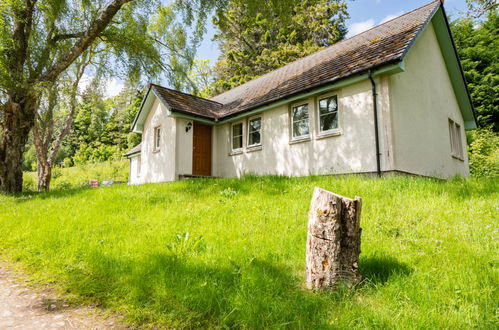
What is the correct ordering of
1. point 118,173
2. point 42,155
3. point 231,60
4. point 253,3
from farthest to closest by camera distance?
point 231,60 → point 118,173 → point 42,155 → point 253,3

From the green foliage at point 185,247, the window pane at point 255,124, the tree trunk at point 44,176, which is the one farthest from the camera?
the tree trunk at point 44,176

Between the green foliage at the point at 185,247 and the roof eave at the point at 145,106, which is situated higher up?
the roof eave at the point at 145,106

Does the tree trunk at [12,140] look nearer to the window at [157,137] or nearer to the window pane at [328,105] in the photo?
the window at [157,137]

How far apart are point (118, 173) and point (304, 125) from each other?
23839 millimetres

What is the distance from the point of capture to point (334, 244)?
2.94 meters

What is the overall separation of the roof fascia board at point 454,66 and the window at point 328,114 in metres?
5.87

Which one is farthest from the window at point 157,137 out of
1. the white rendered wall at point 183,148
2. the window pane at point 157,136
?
the white rendered wall at point 183,148

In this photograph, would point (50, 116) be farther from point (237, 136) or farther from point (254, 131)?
point (254, 131)

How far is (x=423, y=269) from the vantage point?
3.12 m

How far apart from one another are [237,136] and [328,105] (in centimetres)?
497

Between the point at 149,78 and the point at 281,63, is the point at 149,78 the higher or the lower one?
the lower one

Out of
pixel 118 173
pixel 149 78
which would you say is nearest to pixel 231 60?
pixel 118 173

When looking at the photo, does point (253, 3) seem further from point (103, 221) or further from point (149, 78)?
point (103, 221)

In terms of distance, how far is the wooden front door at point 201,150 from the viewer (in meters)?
13.8
